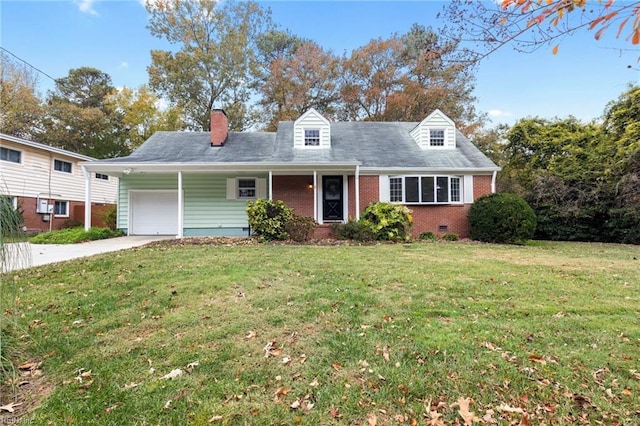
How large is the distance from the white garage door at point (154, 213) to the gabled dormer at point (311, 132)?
19.4ft

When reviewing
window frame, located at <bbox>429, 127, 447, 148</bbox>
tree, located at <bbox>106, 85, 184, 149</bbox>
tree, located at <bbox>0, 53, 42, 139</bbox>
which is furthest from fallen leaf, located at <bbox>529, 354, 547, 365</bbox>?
tree, located at <bbox>0, 53, 42, 139</bbox>

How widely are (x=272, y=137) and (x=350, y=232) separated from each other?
7333mm

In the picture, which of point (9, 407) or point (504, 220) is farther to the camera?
point (504, 220)

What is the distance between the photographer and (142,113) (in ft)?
83.6

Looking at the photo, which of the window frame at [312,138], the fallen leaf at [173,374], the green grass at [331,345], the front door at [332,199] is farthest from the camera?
the window frame at [312,138]

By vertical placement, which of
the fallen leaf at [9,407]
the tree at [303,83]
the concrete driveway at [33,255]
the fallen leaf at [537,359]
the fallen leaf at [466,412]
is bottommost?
the fallen leaf at [9,407]

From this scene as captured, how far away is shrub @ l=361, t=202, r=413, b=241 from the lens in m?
11.6

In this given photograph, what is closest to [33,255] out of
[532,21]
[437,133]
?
[532,21]

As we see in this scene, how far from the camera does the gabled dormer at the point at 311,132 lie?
1470 centimetres

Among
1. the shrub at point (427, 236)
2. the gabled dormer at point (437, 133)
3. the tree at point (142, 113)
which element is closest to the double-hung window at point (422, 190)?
the shrub at point (427, 236)

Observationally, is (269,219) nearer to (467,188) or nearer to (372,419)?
(467,188)

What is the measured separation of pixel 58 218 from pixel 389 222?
1767 cm

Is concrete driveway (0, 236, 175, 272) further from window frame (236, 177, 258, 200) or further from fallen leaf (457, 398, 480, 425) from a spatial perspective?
window frame (236, 177, 258, 200)

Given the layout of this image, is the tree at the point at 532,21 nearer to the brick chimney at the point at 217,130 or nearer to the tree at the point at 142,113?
the brick chimney at the point at 217,130
